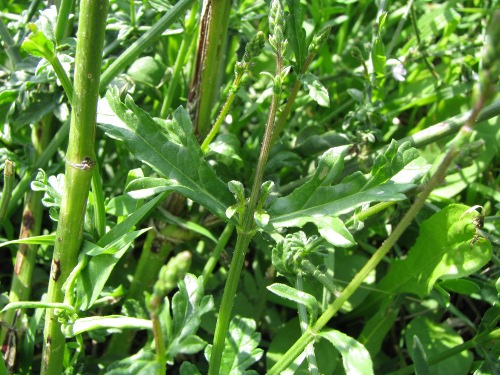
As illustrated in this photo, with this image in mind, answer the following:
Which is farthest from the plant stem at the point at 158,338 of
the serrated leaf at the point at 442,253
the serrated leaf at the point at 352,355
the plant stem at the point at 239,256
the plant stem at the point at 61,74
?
the serrated leaf at the point at 442,253

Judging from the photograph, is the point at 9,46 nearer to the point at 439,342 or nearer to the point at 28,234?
the point at 28,234

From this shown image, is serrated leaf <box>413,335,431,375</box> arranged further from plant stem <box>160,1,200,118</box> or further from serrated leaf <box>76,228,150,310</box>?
plant stem <box>160,1,200,118</box>

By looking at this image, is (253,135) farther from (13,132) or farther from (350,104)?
(13,132)

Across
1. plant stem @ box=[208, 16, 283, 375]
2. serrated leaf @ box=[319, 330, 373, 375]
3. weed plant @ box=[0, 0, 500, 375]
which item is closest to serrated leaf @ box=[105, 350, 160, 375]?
weed plant @ box=[0, 0, 500, 375]

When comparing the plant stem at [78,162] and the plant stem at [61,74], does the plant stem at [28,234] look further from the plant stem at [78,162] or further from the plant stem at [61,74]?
the plant stem at [61,74]

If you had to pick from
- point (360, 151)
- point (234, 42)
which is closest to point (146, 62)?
point (234, 42)

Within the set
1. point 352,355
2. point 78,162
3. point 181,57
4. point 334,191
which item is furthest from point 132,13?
point 352,355
